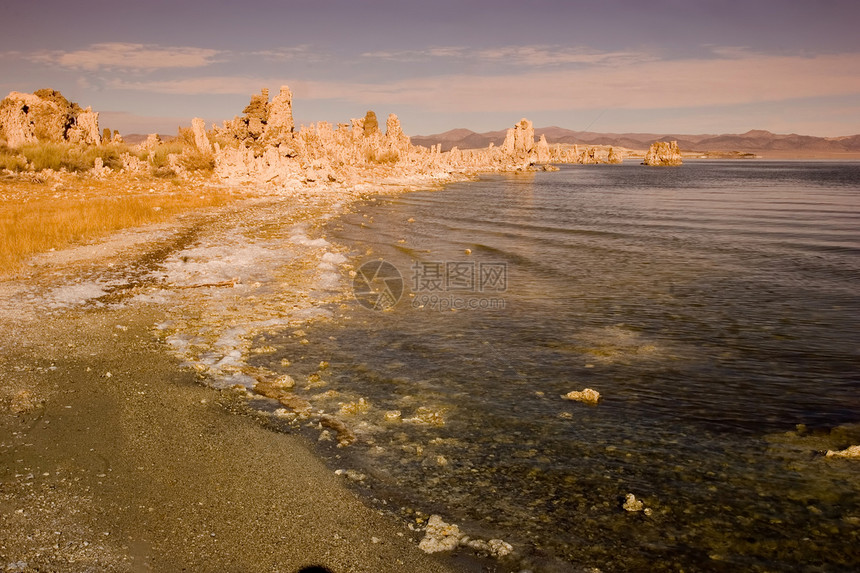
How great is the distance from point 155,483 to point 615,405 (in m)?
6.55

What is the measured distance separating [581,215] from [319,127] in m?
55.0

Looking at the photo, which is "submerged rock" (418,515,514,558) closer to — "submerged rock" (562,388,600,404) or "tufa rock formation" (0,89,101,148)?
"submerged rock" (562,388,600,404)

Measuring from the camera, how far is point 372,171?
3007 inches

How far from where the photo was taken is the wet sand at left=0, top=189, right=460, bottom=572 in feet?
15.6

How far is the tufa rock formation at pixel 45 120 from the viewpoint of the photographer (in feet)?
144

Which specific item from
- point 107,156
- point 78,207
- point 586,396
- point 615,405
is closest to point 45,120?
point 107,156

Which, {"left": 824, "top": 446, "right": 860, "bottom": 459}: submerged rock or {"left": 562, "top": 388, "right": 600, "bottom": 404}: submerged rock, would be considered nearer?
{"left": 824, "top": 446, "right": 860, "bottom": 459}: submerged rock

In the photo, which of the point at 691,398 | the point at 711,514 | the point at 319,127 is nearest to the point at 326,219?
the point at 691,398

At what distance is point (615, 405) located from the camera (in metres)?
8.34

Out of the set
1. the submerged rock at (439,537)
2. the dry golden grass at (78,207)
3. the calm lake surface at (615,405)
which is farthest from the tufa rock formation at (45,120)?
the submerged rock at (439,537)

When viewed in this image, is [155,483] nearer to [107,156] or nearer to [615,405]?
[615,405]

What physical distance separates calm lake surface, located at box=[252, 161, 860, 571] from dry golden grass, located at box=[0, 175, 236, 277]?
Result: 11.8 metres

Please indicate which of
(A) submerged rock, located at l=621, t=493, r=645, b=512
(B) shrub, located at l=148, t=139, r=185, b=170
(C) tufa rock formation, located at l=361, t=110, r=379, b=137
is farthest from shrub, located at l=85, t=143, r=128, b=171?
(C) tufa rock formation, located at l=361, t=110, r=379, b=137

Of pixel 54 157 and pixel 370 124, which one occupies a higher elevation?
pixel 370 124
